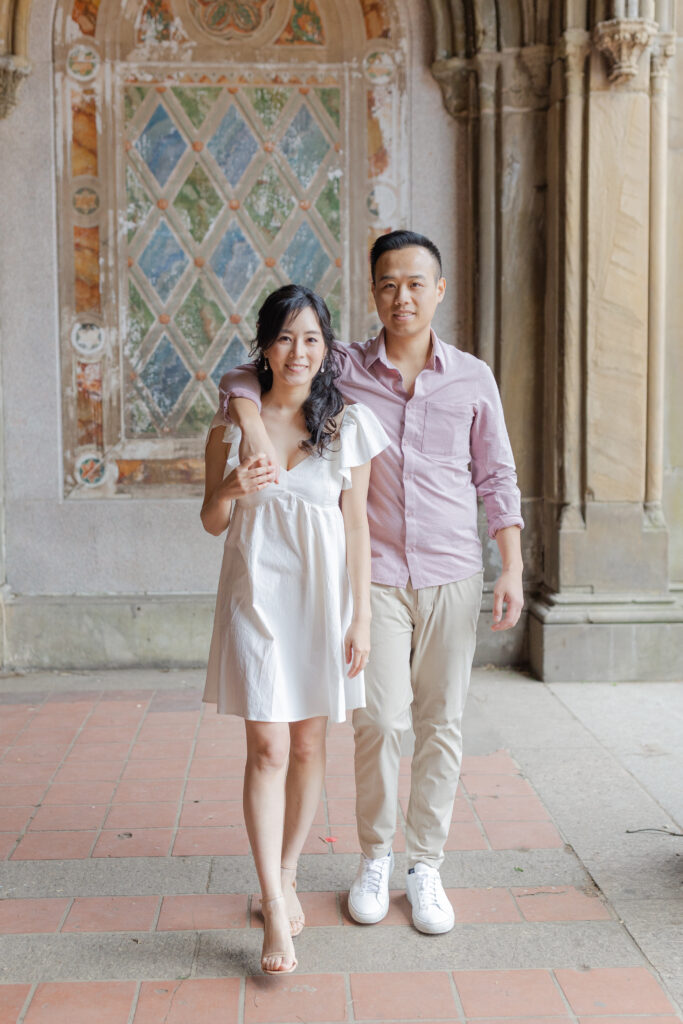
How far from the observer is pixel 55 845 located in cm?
331

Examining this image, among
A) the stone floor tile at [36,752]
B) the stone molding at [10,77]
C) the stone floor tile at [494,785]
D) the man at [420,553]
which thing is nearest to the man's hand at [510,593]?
the man at [420,553]

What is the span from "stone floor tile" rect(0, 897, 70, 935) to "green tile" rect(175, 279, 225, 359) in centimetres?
337

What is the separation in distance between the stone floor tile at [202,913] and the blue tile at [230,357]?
130 inches

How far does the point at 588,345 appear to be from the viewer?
521 centimetres

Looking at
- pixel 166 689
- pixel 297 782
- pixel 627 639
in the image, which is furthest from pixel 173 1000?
pixel 627 639

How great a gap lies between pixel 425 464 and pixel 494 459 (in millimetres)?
215

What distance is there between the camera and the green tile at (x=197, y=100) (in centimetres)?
556

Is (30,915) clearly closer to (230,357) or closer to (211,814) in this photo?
(211,814)

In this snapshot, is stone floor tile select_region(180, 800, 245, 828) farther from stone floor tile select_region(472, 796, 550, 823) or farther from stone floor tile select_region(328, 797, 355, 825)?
stone floor tile select_region(472, 796, 550, 823)

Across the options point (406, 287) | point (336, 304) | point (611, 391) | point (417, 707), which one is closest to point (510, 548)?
point (417, 707)

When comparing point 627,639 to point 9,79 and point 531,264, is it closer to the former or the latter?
point 531,264

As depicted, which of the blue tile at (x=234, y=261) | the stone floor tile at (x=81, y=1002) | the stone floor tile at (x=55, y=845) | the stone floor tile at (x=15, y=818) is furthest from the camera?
the blue tile at (x=234, y=261)

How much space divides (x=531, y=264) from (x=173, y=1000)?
163 inches

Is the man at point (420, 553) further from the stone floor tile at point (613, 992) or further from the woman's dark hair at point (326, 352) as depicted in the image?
the stone floor tile at point (613, 992)
